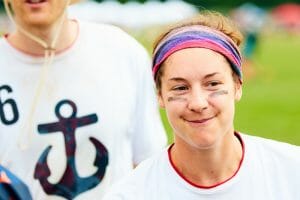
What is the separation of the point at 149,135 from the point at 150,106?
149 millimetres

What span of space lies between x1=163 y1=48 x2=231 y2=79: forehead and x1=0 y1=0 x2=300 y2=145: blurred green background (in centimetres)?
448

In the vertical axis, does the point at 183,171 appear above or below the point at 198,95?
below

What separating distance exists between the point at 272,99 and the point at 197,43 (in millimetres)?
16690

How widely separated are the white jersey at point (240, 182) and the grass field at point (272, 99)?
979 cm

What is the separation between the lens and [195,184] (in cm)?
420

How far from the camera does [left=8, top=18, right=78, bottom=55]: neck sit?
522 cm

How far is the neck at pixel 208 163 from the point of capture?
4.18 metres

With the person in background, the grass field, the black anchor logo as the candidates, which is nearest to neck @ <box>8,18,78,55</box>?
the person in background

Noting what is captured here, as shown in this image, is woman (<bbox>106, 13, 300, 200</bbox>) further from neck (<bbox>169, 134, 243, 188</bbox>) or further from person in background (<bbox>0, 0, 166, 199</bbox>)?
person in background (<bbox>0, 0, 166, 199</bbox>)

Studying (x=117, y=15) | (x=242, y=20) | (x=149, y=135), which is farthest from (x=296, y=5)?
(x=149, y=135)

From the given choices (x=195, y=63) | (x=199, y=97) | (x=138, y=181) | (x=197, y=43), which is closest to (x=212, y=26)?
(x=197, y=43)

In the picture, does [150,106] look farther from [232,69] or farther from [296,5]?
[296,5]

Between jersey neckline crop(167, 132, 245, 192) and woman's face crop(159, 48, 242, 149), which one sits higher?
woman's face crop(159, 48, 242, 149)

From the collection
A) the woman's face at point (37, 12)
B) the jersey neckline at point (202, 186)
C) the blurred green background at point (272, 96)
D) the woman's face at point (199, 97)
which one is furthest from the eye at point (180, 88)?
the blurred green background at point (272, 96)
